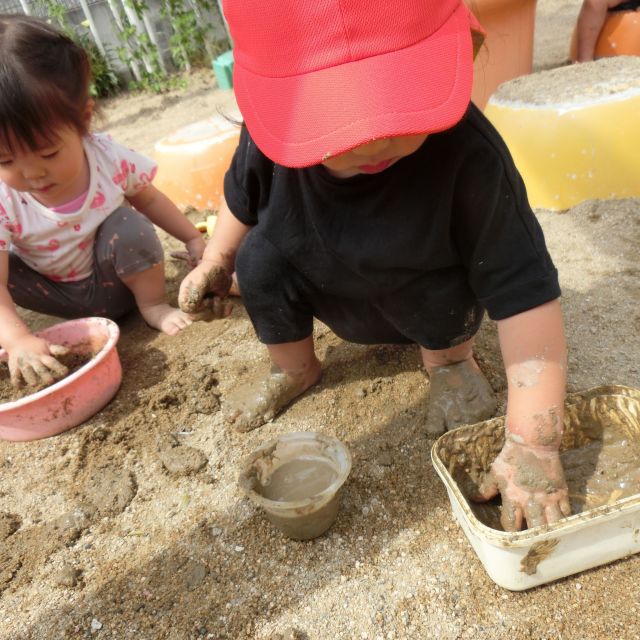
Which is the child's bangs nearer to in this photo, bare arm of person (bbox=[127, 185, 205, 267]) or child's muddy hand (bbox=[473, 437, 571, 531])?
bare arm of person (bbox=[127, 185, 205, 267])

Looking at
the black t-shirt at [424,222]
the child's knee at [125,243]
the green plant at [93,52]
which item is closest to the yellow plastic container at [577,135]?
the black t-shirt at [424,222]

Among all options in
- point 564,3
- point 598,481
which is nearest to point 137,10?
point 564,3

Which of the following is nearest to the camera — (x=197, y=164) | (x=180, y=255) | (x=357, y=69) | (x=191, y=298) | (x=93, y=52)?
(x=357, y=69)

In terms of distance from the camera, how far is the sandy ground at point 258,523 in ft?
3.75

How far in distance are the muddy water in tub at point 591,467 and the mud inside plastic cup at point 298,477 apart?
265 millimetres

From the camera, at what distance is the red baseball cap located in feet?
2.86

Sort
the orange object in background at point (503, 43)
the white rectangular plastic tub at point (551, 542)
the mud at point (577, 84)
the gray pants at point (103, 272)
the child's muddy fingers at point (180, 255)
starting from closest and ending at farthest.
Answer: the white rectangular plastic tub at point (551, 542), the gray pants at point (103, 272), the mud at point (577, 84), the child's muddy fingers at point (180, 255), the orange object in background at point (503, 43)

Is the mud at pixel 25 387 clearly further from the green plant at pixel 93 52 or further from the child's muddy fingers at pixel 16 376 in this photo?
the green plant at pixel 93 52

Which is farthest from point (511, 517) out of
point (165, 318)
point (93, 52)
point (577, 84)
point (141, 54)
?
point (93, 52)

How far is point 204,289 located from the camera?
1500 millimetres

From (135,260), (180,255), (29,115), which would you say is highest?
(29,115)

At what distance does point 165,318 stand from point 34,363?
554 mm

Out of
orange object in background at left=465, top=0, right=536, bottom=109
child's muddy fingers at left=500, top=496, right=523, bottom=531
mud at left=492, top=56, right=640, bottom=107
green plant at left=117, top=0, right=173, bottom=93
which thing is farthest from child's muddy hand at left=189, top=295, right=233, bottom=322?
green plant at left=117, top=0, right=173, bottom=93

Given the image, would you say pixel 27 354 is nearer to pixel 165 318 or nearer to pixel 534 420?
pixel 165 318
